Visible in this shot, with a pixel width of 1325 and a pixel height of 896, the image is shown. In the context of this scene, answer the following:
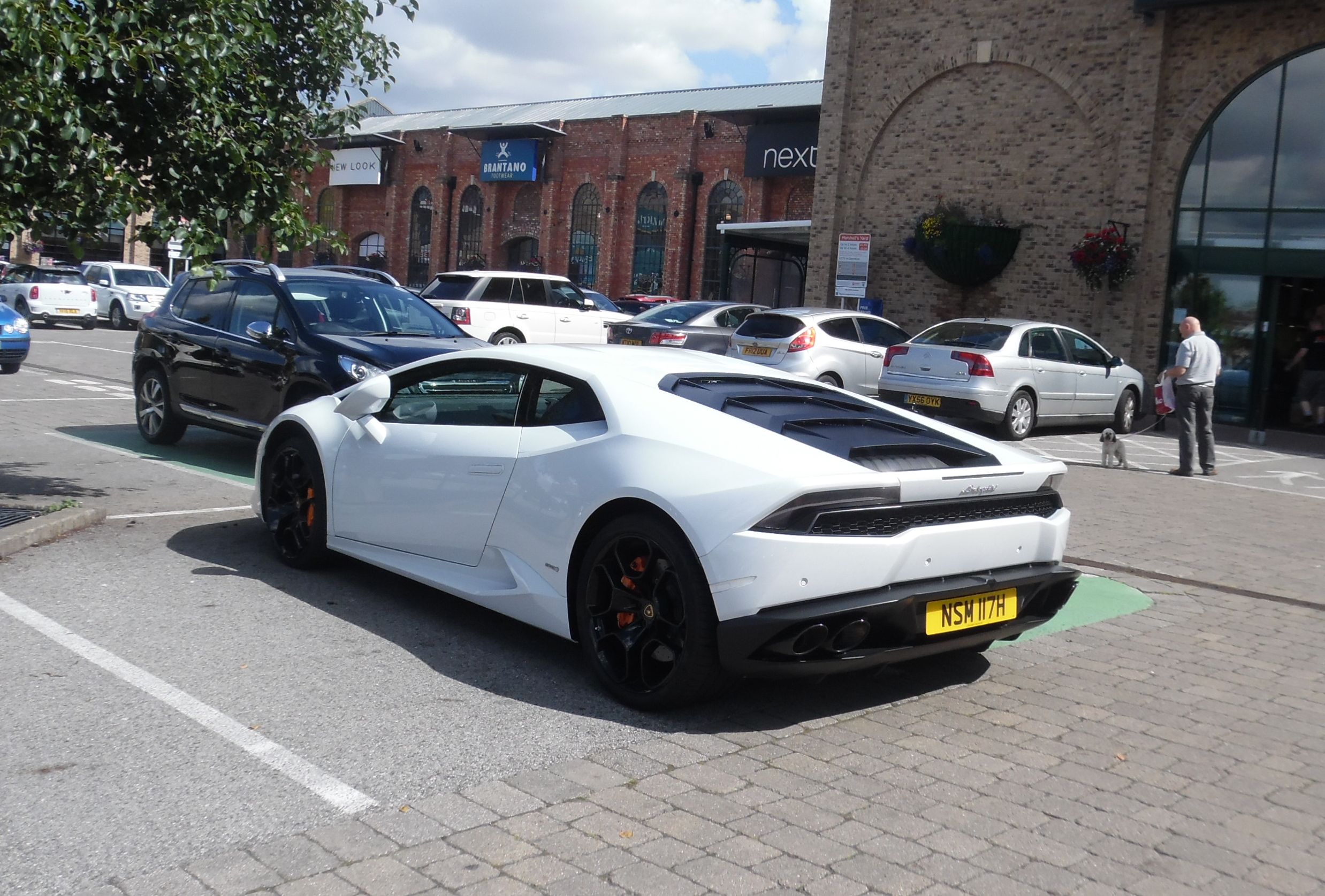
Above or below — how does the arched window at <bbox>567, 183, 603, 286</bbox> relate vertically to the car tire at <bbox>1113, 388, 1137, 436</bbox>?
above

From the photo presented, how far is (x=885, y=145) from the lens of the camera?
24.2 m

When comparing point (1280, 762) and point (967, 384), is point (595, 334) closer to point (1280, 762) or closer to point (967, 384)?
point (967, 384)

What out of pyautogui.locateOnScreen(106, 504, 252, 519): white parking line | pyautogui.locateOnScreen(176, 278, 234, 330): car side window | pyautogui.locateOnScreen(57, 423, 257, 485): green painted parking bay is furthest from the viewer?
pyautogui.locateOnScreen(176, 278, 234, 330): car side window

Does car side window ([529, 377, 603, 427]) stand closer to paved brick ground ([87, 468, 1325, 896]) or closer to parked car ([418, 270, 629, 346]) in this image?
paved brick ground ([87, 468, 1325, 896])

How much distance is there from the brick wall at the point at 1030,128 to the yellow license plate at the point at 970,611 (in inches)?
682

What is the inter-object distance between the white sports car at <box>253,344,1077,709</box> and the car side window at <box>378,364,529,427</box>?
1 centimetres

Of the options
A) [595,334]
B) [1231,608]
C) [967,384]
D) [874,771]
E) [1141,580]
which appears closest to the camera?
[874,771]

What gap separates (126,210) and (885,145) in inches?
754

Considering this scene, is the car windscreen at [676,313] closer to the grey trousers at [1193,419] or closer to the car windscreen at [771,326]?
the car windscreen at [771,326]

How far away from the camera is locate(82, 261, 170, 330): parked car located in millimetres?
32094

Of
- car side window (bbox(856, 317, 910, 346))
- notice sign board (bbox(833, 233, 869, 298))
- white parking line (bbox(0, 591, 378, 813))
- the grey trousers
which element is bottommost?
white parking line (bbox(0, 591, 378, 813))

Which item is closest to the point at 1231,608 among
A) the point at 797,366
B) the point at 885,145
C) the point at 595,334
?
the point at 797,366

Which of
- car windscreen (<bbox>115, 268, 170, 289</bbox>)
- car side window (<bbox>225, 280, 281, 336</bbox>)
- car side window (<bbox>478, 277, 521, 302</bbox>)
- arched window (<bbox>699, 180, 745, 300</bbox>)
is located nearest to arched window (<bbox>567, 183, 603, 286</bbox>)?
arched window (<bbox>699, 180, 745, 300</bbox>)

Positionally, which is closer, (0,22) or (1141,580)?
(0,22)
